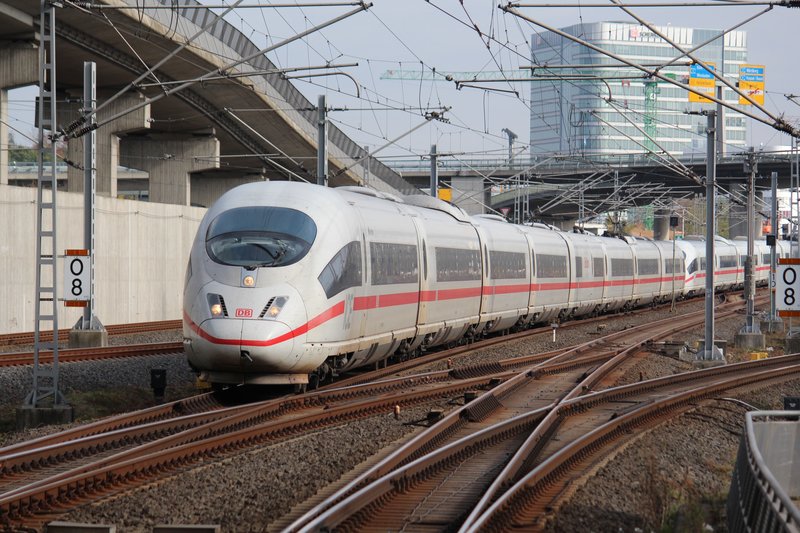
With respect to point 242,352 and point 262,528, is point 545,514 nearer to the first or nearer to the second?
point 262,528

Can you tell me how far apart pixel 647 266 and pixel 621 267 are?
4.82 metres

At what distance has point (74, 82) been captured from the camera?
38719 millimetres

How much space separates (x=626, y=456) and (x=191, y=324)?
6.15 metres

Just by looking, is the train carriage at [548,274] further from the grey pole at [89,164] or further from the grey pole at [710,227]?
the grey pole at [89,164]

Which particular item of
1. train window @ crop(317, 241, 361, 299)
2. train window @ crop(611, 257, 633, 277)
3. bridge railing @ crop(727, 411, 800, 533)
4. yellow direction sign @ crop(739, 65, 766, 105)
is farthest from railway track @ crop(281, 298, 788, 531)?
yellow direction sign @ crop(739, 65, 766, 105)

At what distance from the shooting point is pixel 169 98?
38844 mm

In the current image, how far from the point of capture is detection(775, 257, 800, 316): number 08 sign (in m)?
20.0

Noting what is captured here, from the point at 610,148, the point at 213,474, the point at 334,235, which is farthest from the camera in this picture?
the point at 610,148

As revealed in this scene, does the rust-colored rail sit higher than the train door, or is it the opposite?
the train door

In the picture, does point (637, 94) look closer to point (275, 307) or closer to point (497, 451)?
point (275, 307)

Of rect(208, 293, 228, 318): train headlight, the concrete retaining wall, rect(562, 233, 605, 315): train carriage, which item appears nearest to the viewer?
rect(208, 293, 228, 318): train headlight

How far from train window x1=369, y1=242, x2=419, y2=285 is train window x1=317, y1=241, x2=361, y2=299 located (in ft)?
2.82

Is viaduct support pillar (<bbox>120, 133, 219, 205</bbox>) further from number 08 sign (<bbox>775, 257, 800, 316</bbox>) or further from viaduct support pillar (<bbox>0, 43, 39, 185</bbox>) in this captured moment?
number 08 sign (<bbox>775, 257, 800, 316</bbox>)

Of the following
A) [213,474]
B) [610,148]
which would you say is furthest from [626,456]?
[610,148]
